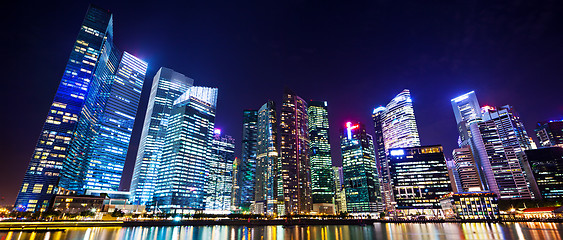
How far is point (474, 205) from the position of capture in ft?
541

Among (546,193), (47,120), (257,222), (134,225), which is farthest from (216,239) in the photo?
(546,193)

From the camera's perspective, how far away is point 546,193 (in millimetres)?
186125

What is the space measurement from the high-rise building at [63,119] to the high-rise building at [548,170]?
12747 inches

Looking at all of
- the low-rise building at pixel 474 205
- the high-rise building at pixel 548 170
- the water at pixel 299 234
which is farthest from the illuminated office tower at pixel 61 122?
the high-rise building at pixel 548 170

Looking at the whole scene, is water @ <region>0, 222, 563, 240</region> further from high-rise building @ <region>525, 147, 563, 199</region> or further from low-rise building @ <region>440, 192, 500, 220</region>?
Result: high-rise building @ <region>525, 147, 563, 199</region>

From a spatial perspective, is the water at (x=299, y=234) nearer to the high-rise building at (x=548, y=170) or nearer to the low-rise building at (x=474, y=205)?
the low-rise building at (x=474, y=205)

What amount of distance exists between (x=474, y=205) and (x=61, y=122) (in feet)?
879

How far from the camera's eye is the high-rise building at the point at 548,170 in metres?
184

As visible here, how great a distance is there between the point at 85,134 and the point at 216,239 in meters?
186

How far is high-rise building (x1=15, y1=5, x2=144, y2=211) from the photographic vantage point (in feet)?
511

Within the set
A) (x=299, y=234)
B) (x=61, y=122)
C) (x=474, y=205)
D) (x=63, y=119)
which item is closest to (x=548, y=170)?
(x=474, y=205)

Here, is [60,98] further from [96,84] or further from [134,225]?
[134,225]

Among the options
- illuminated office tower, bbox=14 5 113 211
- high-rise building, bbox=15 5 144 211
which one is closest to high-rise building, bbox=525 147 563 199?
high-rise building, bbox=15 5 144 211

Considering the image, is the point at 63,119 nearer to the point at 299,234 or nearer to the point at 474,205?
the point at 299,234
